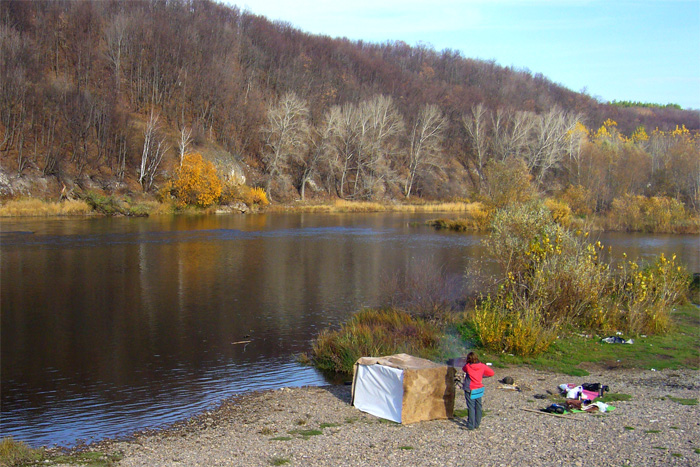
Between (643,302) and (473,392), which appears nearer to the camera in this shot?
(473,392)

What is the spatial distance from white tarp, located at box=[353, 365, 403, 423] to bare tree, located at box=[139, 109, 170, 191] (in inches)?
2355

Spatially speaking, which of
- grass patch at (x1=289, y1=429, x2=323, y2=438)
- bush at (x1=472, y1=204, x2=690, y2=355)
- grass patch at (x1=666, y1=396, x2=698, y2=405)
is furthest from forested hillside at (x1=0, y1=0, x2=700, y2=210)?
grass patch at (x1=289, y1=429, x2=323, y2=438)

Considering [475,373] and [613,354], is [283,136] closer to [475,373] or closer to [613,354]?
[613,354]

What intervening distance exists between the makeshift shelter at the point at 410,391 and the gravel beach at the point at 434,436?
0.20 m

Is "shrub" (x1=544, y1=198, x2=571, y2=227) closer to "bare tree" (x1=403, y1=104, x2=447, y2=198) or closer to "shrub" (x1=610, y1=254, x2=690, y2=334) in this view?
"shrub" (x1=610, y1=254, x2=690, y2=334)

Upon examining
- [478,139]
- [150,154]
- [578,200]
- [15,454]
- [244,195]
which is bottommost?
[15,454]

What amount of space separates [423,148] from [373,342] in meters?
86.6

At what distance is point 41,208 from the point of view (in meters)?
53.8

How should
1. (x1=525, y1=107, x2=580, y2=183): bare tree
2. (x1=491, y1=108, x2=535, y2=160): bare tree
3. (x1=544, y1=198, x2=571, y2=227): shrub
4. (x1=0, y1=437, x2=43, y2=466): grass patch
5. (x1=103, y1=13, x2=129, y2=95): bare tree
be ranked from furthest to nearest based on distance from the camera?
(x1=491, y1=108, x2=535, y2=160): bare tree → (x1=525, y1=107, x2=580, y2=183): bare tree → (x1=103, y1=13, x2=129, y2=95): bare tree → (x1=544, y1=198, x2=571, y2=227): shrub → (x1=0, y1=437, x2=43, y2=466): grass patch

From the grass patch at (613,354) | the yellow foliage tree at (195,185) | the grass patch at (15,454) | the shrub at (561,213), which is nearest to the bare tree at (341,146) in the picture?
the yellow foliage tree at (195,185)

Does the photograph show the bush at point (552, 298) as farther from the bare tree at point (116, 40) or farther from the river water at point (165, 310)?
the bare tree at point (116, 40)

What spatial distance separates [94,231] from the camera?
42.2 metres

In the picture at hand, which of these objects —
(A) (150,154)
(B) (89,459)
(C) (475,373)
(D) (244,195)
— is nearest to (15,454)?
(B) (89,459)

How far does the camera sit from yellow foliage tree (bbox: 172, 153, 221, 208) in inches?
2491
